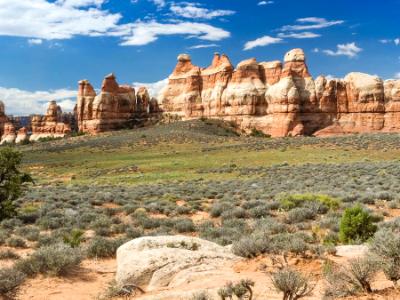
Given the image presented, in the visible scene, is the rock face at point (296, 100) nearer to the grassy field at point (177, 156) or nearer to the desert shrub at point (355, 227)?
the grassy field at point (177, 156)

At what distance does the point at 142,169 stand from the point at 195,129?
3923 cm

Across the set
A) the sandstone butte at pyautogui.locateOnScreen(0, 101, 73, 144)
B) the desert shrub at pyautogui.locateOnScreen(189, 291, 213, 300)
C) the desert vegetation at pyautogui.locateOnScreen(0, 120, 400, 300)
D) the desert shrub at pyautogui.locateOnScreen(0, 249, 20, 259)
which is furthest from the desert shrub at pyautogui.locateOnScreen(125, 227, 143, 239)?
the sandstone butte at pyautogui.locateOnScreen(0, 101, 73, 144)

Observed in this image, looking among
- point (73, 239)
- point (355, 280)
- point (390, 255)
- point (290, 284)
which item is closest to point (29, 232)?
point (73, 239)

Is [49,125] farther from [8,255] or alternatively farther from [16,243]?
[8,255]

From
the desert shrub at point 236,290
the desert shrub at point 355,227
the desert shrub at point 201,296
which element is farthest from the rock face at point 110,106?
the desert shrub at point 236,290

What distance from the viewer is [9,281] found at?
7.90 meters

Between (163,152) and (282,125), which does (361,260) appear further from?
(282,125)

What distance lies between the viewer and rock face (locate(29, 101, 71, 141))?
131m

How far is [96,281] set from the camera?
31.0 ft

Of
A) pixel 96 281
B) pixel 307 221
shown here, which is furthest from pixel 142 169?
pixel 96 281

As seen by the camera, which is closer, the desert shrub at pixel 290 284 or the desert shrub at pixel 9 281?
the desert shrub at pixel 290 284

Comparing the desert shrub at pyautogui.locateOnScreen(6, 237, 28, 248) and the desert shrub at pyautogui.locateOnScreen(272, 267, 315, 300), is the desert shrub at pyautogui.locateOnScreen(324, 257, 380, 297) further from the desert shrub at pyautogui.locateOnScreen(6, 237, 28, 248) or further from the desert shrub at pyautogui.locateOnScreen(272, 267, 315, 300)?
the desert shrub at pyautogui.locateOnScreen(6, 237, 28, 248)

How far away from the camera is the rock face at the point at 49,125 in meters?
131

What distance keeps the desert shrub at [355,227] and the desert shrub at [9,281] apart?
8.32 meters
